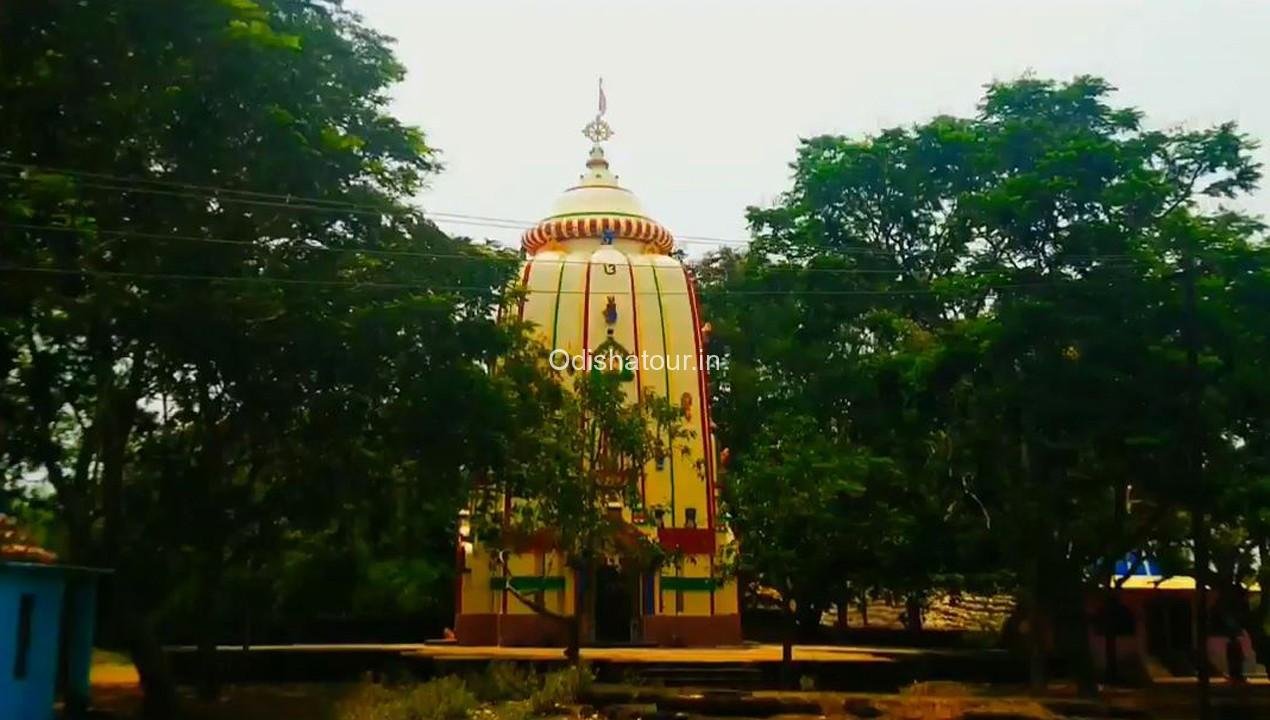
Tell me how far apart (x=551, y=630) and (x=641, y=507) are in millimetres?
4064

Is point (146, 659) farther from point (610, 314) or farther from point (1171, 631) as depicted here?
point (1171, 631)

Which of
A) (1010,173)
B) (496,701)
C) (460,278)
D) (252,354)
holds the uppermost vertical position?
(1010,173)

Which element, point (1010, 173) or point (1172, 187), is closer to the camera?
point (1172, 187)

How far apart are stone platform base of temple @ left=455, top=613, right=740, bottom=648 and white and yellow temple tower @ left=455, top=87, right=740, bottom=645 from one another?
0.02m

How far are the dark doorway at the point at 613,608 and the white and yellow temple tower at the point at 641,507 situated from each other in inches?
1.1

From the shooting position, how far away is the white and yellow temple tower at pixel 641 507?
2819 centimetres

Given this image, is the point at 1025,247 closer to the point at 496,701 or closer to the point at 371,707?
the point at 496,701

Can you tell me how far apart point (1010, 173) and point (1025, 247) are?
2252 mm

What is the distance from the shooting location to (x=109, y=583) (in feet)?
60.0

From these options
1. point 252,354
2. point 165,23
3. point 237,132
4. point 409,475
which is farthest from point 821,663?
point 165,23

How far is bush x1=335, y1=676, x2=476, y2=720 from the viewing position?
16.1 metres

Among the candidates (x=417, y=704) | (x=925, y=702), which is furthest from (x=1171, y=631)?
(x=417, y=704)

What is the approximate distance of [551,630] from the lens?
2830 cm

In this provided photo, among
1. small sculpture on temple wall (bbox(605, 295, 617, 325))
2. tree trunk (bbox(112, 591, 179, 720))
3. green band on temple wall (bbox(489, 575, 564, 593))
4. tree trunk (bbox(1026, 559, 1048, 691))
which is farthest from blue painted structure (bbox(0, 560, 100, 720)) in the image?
tree trunk (bbox(1026, 559, 1048, 691))
